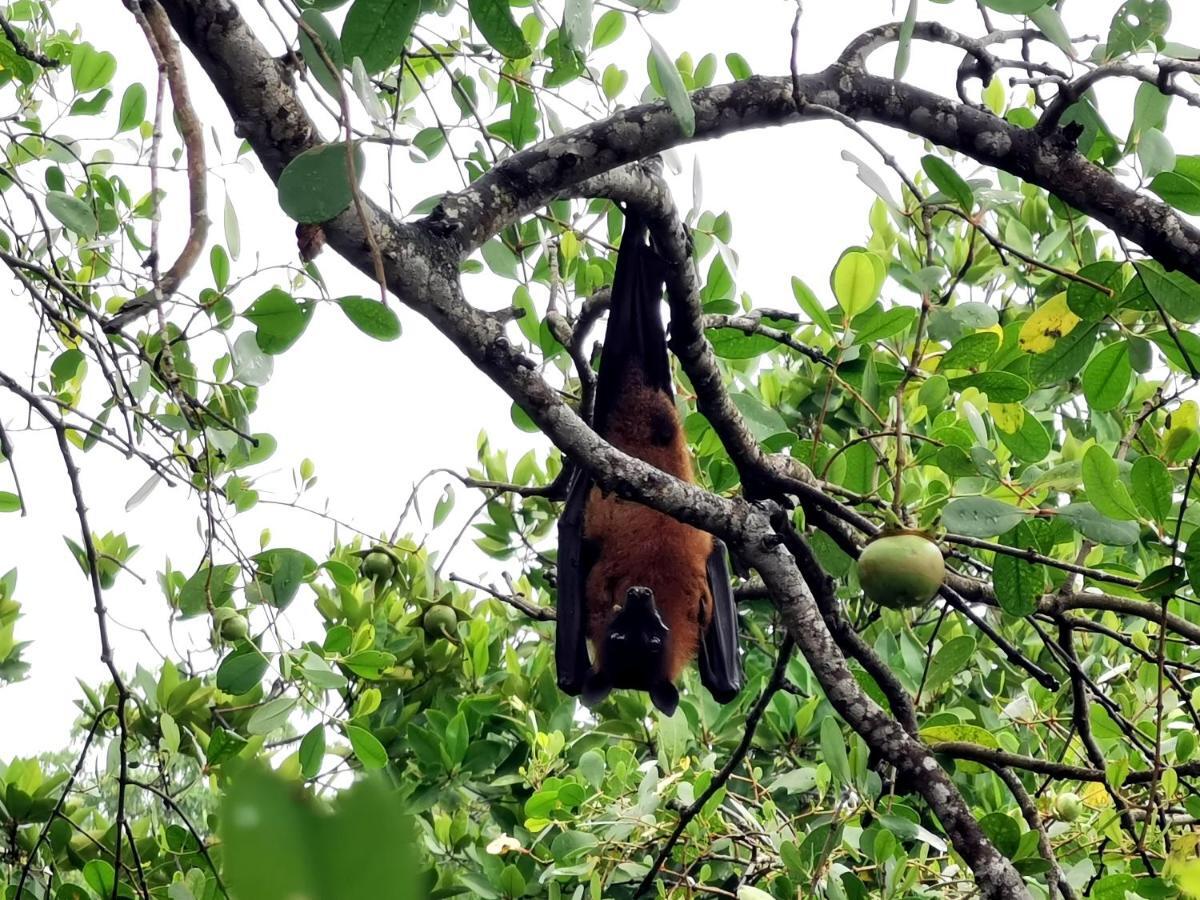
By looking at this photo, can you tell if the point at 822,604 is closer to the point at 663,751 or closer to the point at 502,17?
the point at 663,751

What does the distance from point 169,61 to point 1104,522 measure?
1.99 m

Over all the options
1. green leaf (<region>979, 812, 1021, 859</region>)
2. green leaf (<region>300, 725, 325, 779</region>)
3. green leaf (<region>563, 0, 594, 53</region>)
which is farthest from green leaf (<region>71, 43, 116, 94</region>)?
green leaf (<region>979, 812, 1021, 859</region>)

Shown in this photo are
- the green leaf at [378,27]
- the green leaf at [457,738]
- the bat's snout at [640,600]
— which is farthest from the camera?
the bat's snout at [640,600]

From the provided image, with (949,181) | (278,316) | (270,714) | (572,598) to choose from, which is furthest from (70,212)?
(572,598)

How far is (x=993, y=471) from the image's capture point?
2.24m

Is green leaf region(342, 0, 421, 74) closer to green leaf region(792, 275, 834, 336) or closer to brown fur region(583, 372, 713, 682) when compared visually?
green leaf region(792, 275, 834, 336)

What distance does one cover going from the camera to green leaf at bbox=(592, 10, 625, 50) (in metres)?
3.18

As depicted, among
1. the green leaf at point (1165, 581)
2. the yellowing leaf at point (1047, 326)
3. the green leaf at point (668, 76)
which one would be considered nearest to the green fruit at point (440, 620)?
the yellowing leaf at point (1047, 326)

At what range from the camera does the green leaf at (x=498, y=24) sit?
4.66ft

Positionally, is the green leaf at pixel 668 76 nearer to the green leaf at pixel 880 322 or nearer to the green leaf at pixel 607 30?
the green leaf at pixel 880 322

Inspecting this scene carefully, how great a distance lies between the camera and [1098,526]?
6.88 feet

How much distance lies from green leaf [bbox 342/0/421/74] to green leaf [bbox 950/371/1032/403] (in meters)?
1.51

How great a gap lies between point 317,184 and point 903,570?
41.7 inches

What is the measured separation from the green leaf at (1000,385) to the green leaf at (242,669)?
5.36ft
